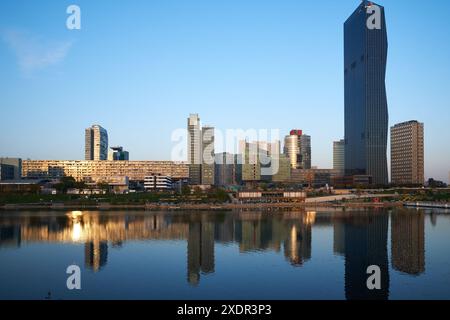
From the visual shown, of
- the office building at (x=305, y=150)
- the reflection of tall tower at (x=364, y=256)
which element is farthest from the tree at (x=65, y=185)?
the office building at (x=305, y=150)

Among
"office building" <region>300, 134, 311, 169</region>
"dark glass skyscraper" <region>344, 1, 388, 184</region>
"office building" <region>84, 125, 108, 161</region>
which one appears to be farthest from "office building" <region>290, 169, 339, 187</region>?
"office building" <region>84, 125, 108, 161</region>

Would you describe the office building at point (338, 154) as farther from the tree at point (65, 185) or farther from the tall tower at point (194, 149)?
the tree at point (65, 185)

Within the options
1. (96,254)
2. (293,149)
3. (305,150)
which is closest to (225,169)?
(293,149)

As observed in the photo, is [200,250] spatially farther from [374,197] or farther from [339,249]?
[374,197]

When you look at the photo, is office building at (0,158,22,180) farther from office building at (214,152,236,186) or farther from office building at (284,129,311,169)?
office building at (284,129,311,169)

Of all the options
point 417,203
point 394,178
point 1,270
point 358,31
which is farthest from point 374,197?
point 1,270
